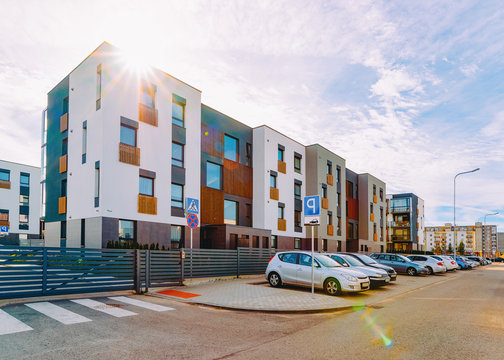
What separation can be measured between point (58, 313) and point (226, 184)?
18.0 m

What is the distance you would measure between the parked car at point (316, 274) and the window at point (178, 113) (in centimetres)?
1174

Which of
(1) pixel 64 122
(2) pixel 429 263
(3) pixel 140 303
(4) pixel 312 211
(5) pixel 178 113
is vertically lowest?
(2) pixel 429 263

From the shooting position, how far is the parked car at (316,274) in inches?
495

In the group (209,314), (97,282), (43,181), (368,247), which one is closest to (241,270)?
(97,282)

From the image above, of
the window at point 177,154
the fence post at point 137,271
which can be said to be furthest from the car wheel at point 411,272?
the fence post at point 137,271

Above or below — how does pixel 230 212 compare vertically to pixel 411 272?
above

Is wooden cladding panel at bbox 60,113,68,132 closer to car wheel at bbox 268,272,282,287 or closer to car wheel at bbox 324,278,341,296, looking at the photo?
car wheel at bbox 268,272,282,287

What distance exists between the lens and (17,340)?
6148mm

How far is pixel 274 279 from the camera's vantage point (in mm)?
14523

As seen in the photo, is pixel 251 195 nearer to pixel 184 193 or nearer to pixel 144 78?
pixel 184 193

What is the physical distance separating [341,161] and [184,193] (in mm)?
21905

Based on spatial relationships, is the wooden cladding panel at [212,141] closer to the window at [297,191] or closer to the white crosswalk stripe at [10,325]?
the window at [297,191]

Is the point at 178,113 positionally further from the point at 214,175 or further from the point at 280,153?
the point at 280,153

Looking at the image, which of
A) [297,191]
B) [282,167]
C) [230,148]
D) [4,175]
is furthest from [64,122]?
[4,175]
